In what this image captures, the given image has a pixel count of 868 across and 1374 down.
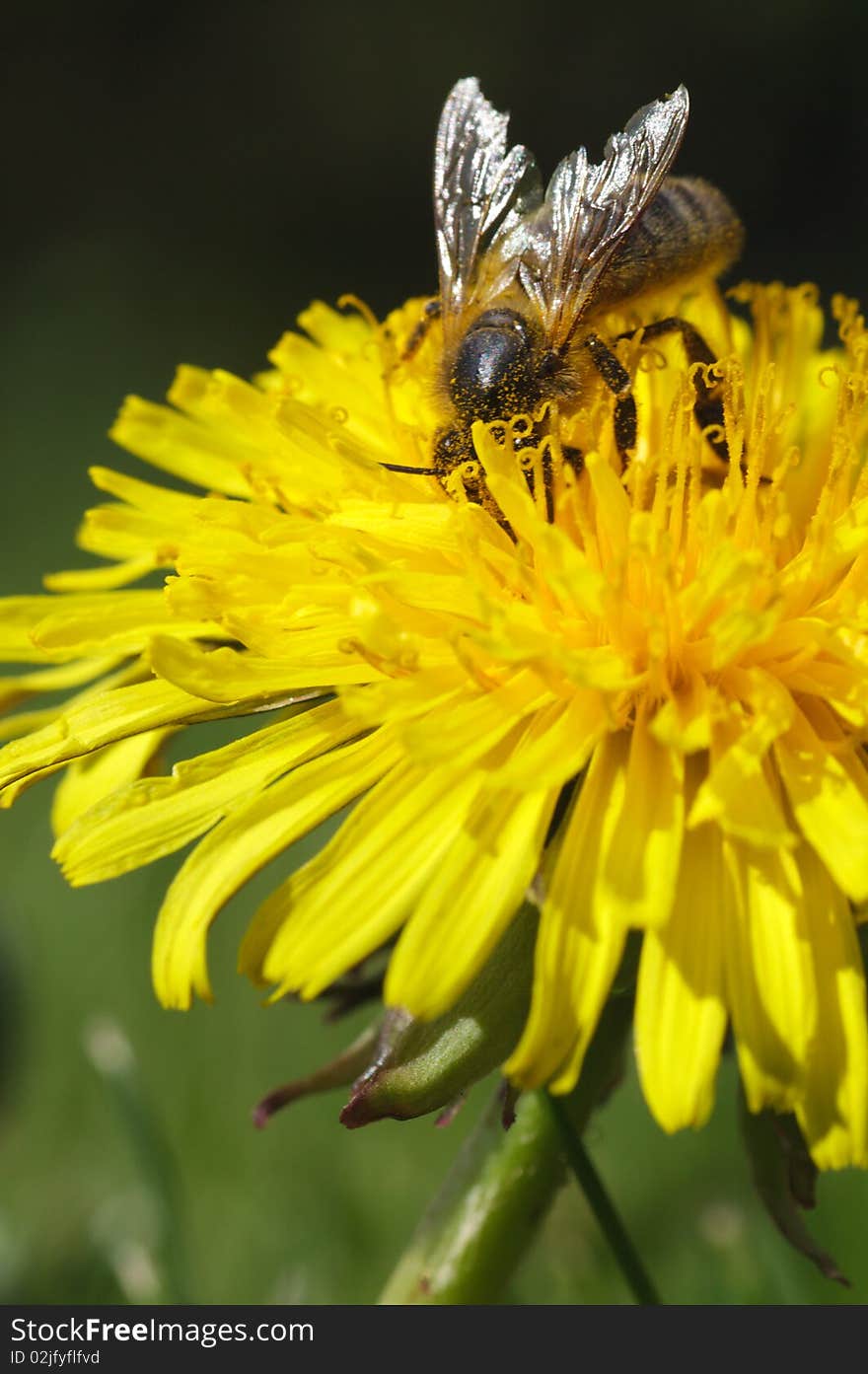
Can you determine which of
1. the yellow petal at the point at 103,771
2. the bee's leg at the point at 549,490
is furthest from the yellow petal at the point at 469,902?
the yellow petal at the point at 103,771

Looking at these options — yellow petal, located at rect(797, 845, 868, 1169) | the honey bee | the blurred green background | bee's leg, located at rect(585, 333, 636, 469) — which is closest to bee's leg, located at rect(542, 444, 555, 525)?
the honey bee

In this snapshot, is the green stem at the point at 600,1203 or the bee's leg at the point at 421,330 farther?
the bee's leg at the point at 421,330

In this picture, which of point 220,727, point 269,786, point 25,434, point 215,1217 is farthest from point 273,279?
point 269,786

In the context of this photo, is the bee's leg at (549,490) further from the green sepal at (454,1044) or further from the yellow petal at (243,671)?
the green sepal at (454,1044)

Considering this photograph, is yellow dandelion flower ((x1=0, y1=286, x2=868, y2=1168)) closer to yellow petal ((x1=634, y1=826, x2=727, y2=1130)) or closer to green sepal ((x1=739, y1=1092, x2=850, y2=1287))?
yellow petal ((x1=634, y1=826, x2=727, y2=1130))

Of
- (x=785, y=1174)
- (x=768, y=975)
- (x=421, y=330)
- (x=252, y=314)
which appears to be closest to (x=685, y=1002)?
(x=768, y=975)

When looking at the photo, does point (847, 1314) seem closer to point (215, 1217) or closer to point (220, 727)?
point (215, 1217)
